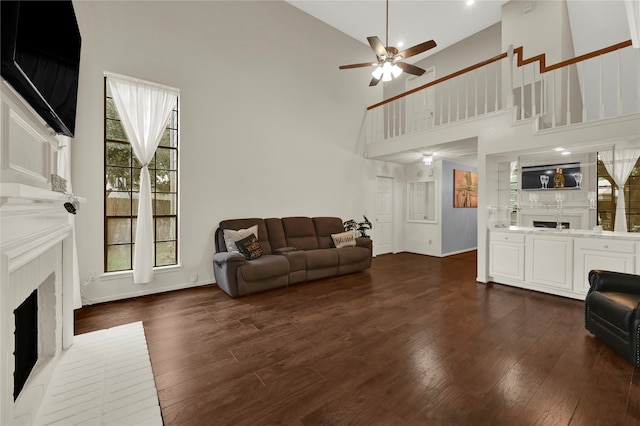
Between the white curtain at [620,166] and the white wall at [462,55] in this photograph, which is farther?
the white wall at [462,55]

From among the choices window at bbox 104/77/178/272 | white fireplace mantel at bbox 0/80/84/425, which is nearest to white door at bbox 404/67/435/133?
window at bbox 104/77/178/272

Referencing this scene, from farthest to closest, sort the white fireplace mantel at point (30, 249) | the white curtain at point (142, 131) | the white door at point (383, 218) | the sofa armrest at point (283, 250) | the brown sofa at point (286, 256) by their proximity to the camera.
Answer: the white door at point (383, 218) < the sofa armrest at point (283, 250) < the brown sofa at point (286, 256) < the white curtain at point (142, 131) < the white fireplace mantel at point (30, 249)

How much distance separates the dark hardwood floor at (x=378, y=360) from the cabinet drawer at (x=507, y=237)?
0.84m

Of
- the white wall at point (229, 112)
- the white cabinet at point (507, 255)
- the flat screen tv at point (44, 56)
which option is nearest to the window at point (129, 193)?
the white wall at point (229, 112)

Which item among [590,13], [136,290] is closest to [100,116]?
[136,290]

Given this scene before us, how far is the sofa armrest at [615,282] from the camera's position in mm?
2545

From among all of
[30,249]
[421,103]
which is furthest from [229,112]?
[421,103]

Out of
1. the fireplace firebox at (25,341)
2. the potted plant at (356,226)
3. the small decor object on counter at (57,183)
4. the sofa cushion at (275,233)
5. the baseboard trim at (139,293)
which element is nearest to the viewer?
the fireplace firebox at (25,341)

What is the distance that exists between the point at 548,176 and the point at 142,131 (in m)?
6.05

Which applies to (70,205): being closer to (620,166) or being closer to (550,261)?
(550,261)

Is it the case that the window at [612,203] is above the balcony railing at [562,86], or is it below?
below

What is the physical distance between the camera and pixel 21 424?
139 centimetres

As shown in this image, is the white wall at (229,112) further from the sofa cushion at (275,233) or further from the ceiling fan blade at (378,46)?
the ceiling fan blade at (378,46)

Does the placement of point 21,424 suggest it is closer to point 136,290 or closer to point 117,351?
point 117,351
